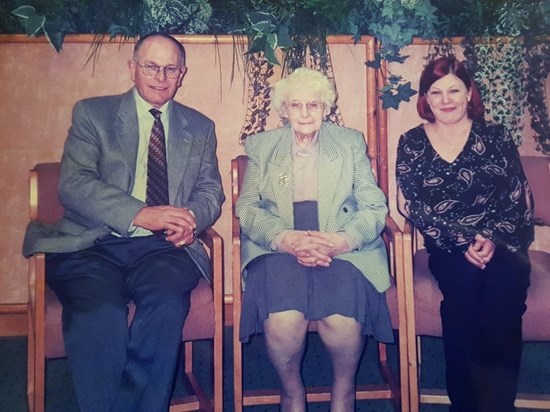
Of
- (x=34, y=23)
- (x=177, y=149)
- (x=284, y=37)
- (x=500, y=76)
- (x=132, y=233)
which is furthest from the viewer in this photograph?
(x=500, y=76)

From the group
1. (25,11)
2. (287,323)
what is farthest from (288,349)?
(25,11)

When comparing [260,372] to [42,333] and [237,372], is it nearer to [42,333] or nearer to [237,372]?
[237,372]

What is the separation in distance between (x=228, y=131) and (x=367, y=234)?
95 cm

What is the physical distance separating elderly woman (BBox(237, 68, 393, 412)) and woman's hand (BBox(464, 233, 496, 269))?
329 millimetres

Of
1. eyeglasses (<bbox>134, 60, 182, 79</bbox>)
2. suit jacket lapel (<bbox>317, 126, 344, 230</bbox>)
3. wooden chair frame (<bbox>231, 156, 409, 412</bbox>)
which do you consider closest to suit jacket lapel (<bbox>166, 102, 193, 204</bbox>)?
eyeglasses (<bbox>134, 60, 182, 79</bbox>)

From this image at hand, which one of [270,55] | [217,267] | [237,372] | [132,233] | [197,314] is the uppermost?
[270,55]

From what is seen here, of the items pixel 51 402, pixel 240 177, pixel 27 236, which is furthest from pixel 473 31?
pixel 51 402

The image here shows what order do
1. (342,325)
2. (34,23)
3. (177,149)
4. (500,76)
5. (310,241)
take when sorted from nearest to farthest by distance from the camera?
(342,325) → (310,241) → (177,149) → (34,23) → (500,76)

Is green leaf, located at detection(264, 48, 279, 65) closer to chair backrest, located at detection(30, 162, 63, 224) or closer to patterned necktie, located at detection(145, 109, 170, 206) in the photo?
patterned necktie, located at detection(145, 109, 170, 206)

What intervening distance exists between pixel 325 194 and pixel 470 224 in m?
0.59

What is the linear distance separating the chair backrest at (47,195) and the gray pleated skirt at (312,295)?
0.89m

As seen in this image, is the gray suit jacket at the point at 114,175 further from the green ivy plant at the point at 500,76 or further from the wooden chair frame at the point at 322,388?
the green ivy plant at the point at 500,76

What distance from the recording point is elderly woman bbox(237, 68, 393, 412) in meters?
2.20

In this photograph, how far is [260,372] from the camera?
8.81 ft
